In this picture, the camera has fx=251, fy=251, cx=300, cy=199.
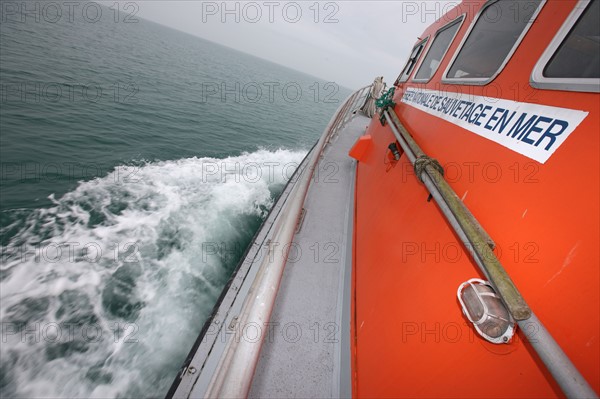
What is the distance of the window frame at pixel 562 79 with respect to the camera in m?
1.08

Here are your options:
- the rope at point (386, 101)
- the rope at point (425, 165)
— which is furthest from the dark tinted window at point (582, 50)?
the rope at point (386, 101)

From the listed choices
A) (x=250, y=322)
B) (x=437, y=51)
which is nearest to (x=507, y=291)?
(x=250, y=322)

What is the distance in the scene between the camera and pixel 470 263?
1.34 m

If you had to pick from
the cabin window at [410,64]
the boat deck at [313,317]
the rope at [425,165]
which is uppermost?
the cabin window at [410,64]

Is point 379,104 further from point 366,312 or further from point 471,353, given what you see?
point 471,353

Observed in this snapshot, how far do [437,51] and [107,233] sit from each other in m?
6.31

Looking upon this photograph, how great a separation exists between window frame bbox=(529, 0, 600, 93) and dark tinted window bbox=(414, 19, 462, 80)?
2.13 meters

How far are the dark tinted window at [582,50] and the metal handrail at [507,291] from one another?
2.59 ft

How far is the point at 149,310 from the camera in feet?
12.0

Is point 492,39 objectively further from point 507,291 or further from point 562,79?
point 507,291

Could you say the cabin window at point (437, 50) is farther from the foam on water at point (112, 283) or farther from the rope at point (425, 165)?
the foam on water at point (112, 283)

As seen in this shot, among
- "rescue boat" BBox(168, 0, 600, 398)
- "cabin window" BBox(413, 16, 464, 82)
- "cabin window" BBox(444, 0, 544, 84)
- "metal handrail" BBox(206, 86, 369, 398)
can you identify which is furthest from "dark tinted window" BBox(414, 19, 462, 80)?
"metal handrail" BBox(206, 86, 369, 398)

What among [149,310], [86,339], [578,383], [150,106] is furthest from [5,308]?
[150,106]

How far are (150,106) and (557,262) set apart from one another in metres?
17.8
